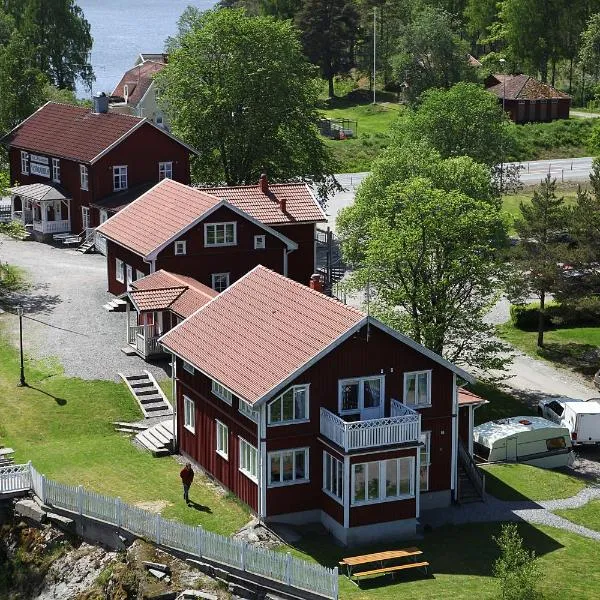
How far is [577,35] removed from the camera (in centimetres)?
13425

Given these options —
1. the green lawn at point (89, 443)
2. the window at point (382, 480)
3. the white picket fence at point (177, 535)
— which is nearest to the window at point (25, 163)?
the green lawn at point (89, 443)

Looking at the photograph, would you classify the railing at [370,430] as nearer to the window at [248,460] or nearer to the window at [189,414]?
the window at [248,460]

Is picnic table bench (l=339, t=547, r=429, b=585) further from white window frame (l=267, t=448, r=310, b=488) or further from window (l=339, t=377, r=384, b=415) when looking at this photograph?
window (l=339, t=377, r=384, b=415)

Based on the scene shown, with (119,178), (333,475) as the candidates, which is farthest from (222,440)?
(119,178)

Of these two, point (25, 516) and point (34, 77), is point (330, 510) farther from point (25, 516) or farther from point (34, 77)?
point (34, 77)

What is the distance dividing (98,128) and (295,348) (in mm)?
41560

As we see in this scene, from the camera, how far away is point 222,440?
41.8 meters

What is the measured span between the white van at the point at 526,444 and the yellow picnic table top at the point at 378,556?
1062 cm

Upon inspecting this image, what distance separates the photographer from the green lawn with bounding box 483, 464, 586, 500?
4350cm

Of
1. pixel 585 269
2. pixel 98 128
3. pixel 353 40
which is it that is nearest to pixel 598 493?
pixel 585 269

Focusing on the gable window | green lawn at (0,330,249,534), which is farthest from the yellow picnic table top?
the gable window

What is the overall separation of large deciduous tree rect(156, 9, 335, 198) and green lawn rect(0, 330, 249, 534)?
26.1 meters

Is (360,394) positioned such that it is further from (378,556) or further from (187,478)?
(187,478)

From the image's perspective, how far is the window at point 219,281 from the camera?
59812mm
